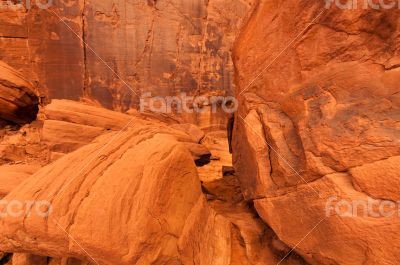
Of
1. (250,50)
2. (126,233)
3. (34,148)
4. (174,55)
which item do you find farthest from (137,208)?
(174,55)

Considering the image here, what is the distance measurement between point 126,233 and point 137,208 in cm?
16

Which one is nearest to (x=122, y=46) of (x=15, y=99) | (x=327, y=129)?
(x=15, y=99)

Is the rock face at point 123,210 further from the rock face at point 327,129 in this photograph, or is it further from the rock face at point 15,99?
the rock face at point 15,99

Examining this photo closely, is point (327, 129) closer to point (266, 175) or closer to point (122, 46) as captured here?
point (266, 175)

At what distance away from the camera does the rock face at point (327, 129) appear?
49.2 inches

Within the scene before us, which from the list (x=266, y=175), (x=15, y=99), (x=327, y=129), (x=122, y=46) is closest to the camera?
(x=327, y=129)

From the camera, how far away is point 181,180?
1937 mm

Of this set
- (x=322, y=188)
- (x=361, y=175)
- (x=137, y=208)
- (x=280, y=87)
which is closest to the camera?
(x=361, y=175)

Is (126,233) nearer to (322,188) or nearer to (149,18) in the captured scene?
(322,188)

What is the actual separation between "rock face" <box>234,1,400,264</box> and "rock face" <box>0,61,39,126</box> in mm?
3806

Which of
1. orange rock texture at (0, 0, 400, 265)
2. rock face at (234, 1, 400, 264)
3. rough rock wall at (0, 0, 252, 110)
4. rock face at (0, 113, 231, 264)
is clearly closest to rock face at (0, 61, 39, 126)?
rough rock wall at (0, 0, 252, 110)

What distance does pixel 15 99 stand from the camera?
3980 mm

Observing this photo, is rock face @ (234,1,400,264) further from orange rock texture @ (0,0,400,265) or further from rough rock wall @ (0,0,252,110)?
rough rock wall @ (0,0,252,110)

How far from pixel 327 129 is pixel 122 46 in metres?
4.27
